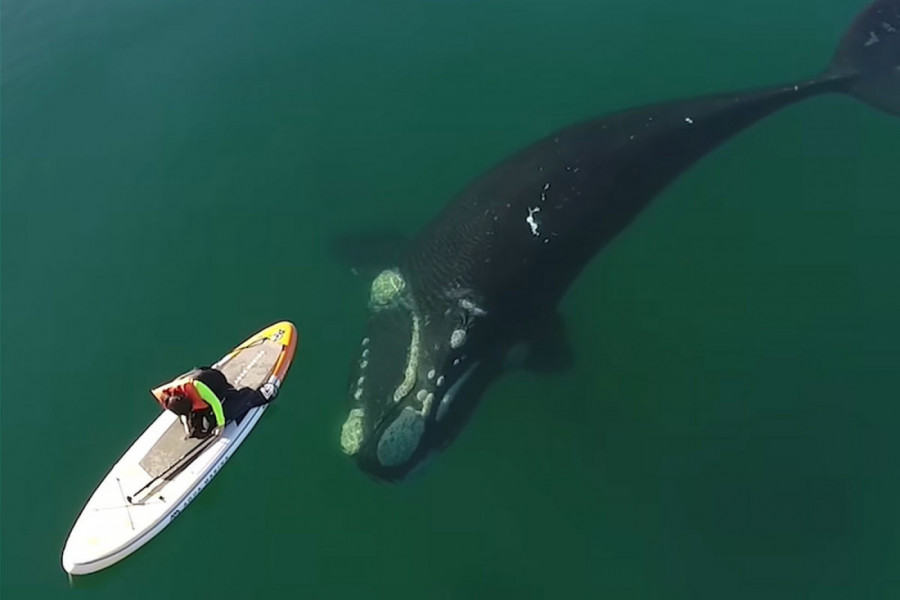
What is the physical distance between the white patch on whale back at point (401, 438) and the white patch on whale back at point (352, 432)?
1.81 ft

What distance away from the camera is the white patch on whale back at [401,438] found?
1942cm

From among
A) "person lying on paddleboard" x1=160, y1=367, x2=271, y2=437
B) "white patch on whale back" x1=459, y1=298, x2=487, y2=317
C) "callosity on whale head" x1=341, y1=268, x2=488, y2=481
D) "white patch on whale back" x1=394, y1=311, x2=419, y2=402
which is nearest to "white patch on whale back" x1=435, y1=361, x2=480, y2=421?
"callosity on whale head" x1=341, y1=268, x2=488, y2=481

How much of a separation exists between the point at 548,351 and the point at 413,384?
3297 mm

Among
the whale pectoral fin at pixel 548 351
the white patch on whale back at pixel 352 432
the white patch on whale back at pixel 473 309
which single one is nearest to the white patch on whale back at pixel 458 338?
the white patch on whale back at pixel 473 309

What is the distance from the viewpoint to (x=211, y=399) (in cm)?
1870

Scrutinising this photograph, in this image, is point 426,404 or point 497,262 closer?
point 426,404

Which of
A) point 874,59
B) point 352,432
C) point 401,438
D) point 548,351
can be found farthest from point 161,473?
point 874,59

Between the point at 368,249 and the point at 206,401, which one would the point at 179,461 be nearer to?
the point at 206,401

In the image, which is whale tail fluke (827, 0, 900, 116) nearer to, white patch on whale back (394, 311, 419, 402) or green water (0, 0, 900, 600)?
green water (0, 0, 900, 600)

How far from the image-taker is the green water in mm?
18734

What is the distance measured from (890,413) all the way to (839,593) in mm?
4449

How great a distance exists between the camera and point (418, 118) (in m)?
25.4

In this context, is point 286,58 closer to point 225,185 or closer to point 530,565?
point 225,185

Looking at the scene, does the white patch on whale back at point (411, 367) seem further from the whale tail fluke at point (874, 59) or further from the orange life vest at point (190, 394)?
the whale tail fluke at point (874, 59)
